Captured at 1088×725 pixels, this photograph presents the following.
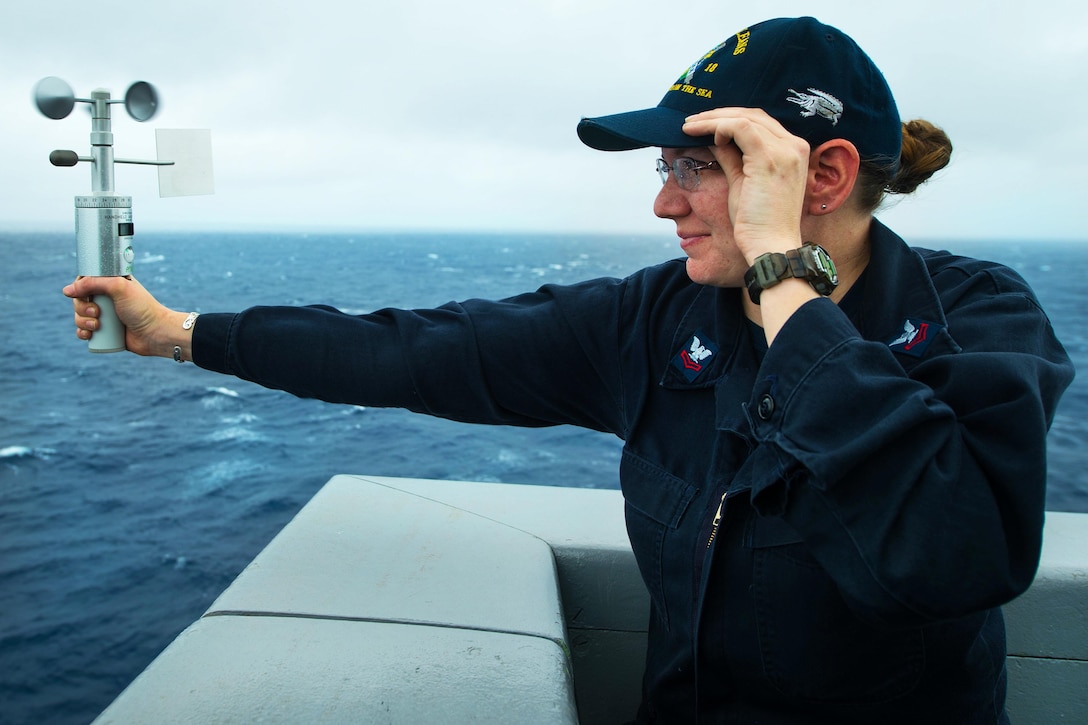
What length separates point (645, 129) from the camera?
1144 millimetres

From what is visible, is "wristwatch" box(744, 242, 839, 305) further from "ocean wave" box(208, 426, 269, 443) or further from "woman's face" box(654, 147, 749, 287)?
"ocean wave" box(208, 426, 269, 443)

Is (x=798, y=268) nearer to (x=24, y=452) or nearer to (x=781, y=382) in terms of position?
(x=781, y=382)

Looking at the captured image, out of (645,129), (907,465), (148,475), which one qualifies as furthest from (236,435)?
(907,465)

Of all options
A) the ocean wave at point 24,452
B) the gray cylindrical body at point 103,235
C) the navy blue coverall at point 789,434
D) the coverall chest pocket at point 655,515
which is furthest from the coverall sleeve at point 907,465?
the ocean wave at point 24,452

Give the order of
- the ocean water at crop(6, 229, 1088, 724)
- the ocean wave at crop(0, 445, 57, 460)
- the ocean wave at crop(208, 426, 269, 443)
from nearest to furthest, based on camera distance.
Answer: the ocean water at crop(6, 229, 1088, 724) → the ocean wave at crop(0, 445, 57, 460) → the ocean wave at crop(208, 426, 269, 443)

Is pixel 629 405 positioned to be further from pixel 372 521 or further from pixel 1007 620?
pixel 1007 620

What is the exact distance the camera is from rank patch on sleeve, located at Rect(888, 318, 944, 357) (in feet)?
3.59

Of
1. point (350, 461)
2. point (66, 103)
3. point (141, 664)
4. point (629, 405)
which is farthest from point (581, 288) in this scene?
point (350, 461)

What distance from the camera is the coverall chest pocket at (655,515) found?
1.21 meters

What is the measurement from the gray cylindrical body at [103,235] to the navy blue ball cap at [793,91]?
0.84 meters

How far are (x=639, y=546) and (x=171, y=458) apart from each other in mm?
9754

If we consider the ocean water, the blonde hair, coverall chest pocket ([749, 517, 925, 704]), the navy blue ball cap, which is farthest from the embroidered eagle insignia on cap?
the ocean water

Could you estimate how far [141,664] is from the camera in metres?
5.25

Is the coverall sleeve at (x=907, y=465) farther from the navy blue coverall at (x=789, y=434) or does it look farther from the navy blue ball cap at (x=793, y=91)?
the navy blue ball cap at (x=793, y=91)
